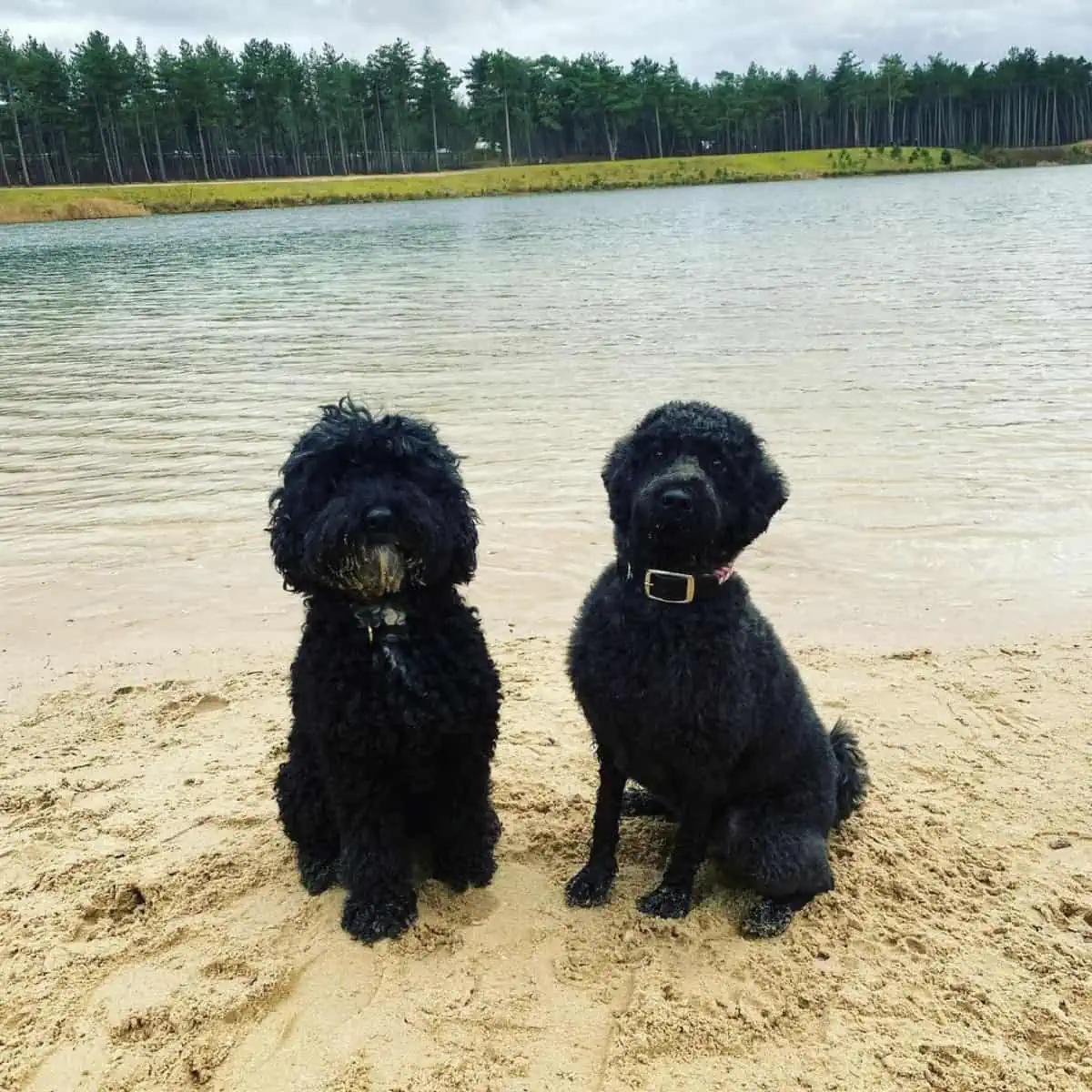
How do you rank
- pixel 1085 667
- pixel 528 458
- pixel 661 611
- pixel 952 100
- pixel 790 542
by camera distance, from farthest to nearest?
pixel 952 100, pixel 528 458, pixel 790 542, pixel 1085 667, pixel 661 611

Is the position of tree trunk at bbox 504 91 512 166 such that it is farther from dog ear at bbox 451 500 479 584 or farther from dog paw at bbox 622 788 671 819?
dog ear at bbox 451 500 479 584

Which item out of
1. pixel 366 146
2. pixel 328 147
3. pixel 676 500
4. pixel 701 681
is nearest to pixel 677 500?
pixel 676 500

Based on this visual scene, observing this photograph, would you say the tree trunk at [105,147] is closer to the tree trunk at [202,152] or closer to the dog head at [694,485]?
the tree trunk at [202,152]

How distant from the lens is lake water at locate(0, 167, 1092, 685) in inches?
267

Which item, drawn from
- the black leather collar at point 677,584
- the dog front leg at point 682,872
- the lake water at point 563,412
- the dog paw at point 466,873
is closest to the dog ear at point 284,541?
the black leather collar at point 677,584

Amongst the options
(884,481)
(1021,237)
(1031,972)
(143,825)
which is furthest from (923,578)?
(1021,237)

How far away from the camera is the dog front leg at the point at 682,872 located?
3.65m

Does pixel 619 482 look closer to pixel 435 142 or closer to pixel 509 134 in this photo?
pixel 435 142

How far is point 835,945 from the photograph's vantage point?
3488mm

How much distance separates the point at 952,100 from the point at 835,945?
13311 cm

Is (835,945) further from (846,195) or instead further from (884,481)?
(846,195)

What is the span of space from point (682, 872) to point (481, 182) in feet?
295

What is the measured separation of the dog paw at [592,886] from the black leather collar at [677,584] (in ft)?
4.00

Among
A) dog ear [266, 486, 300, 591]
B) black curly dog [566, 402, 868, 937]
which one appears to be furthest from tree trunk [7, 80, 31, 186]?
black curly dog [566, 402, 868, 937]
